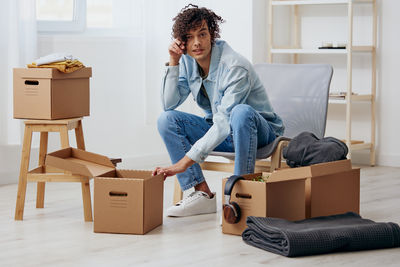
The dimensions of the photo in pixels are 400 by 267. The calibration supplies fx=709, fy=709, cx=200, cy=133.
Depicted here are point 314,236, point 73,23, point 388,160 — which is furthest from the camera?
point 388,160

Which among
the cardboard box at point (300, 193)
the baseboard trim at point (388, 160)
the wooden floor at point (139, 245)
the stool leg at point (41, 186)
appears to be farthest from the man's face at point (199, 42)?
the baseboard trim at point (388, 160)

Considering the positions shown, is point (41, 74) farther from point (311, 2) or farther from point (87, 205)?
point (311, 2)

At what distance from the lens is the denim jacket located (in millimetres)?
2809

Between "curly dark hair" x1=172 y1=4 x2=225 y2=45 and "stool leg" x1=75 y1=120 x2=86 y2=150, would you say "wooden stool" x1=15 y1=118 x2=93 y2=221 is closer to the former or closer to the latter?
"stool leg" x1=75 y1=120 x2=86 y2=150

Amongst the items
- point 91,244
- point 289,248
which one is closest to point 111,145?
point 91,244

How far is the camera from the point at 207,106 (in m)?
3.18

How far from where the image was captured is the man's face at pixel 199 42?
298cm

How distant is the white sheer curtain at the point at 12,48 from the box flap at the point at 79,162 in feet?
3.25

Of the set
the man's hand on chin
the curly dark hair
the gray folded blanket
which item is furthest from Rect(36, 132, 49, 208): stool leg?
the gray folded blanket

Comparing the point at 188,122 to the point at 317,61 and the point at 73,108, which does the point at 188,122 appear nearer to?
the point at 73,108

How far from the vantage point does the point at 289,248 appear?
2389 millimetres

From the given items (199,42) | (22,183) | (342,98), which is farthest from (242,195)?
(342,98)

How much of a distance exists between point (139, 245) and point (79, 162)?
55 cm

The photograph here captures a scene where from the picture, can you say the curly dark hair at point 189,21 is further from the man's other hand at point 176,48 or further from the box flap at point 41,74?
the box flap at point 41,74
